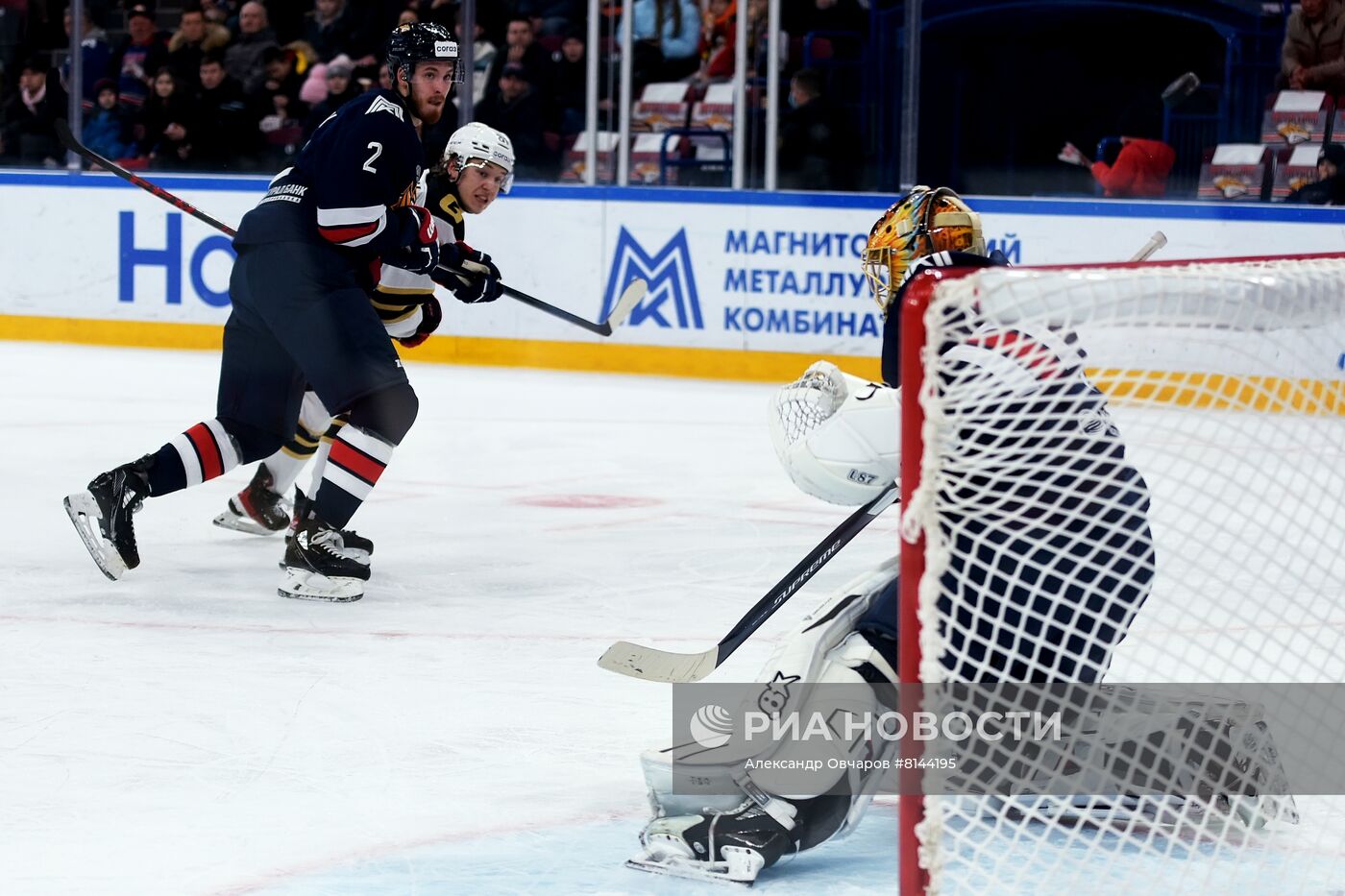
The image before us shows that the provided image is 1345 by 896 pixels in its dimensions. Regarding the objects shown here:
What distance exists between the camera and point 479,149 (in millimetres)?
3730

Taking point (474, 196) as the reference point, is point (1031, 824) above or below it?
below

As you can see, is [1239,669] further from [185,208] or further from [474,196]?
[185,208]

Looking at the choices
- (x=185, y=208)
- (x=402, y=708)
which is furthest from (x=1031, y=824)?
(x=185, y=208)

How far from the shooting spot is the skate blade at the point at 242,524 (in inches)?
160

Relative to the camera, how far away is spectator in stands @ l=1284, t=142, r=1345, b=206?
620 centimetres

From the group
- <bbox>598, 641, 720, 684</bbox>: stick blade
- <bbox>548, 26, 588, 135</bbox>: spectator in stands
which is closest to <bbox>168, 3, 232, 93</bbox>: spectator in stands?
<bbox>548, 26, 588, 135</bbox>: spectator in stands

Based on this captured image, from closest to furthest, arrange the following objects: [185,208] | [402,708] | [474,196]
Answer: [402,708] < [474,196] < [185,208]

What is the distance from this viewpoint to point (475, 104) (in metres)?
7.67

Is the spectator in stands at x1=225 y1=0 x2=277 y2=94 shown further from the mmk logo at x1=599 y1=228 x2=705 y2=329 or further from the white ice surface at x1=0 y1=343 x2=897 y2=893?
the white ice surface at x1=0 y1=343 x2=897 y2=893

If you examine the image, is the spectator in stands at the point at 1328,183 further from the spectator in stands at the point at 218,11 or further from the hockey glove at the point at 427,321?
the spectator in stands at the point at 218,11

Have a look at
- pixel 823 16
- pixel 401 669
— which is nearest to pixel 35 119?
pixel 823 16

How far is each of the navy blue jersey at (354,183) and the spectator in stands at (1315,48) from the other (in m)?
4.06

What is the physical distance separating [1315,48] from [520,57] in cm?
306

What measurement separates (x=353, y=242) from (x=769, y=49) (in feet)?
13.1
